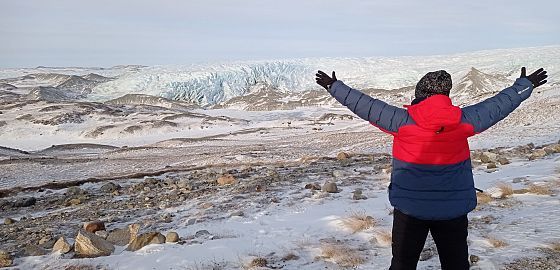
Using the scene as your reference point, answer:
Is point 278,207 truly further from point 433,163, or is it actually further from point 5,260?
point 433,163

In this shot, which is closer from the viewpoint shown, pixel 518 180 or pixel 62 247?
pixel 62 247

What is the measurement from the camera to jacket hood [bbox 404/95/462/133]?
3.13 meters

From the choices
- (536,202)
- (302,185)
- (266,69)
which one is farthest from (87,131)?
(266,69)

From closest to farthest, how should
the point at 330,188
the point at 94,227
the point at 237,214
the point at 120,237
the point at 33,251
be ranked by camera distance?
the point at 33,251 → the point at 120,237 → the point at 94,227 → the point at 237,214 → the point at 330,188

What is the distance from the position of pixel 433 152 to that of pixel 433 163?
83 millimetres

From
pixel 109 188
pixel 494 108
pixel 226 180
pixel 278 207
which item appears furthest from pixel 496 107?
pixel 109 188

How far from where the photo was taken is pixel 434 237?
3.45 meters

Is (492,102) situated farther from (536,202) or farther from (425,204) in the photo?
(536,202)

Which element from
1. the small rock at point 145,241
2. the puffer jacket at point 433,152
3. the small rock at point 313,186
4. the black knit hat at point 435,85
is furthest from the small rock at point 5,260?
the small rock at point 313,186

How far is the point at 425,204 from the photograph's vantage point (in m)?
3.29

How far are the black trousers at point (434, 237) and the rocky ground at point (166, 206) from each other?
1.51 meters

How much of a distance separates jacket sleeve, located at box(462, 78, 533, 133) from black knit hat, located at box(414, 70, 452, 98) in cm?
24

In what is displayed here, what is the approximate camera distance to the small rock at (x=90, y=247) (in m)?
6.29

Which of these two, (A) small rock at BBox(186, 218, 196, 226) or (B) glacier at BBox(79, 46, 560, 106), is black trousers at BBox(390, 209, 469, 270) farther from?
(B) glacier at BBox(79, 46, 560, 106)
